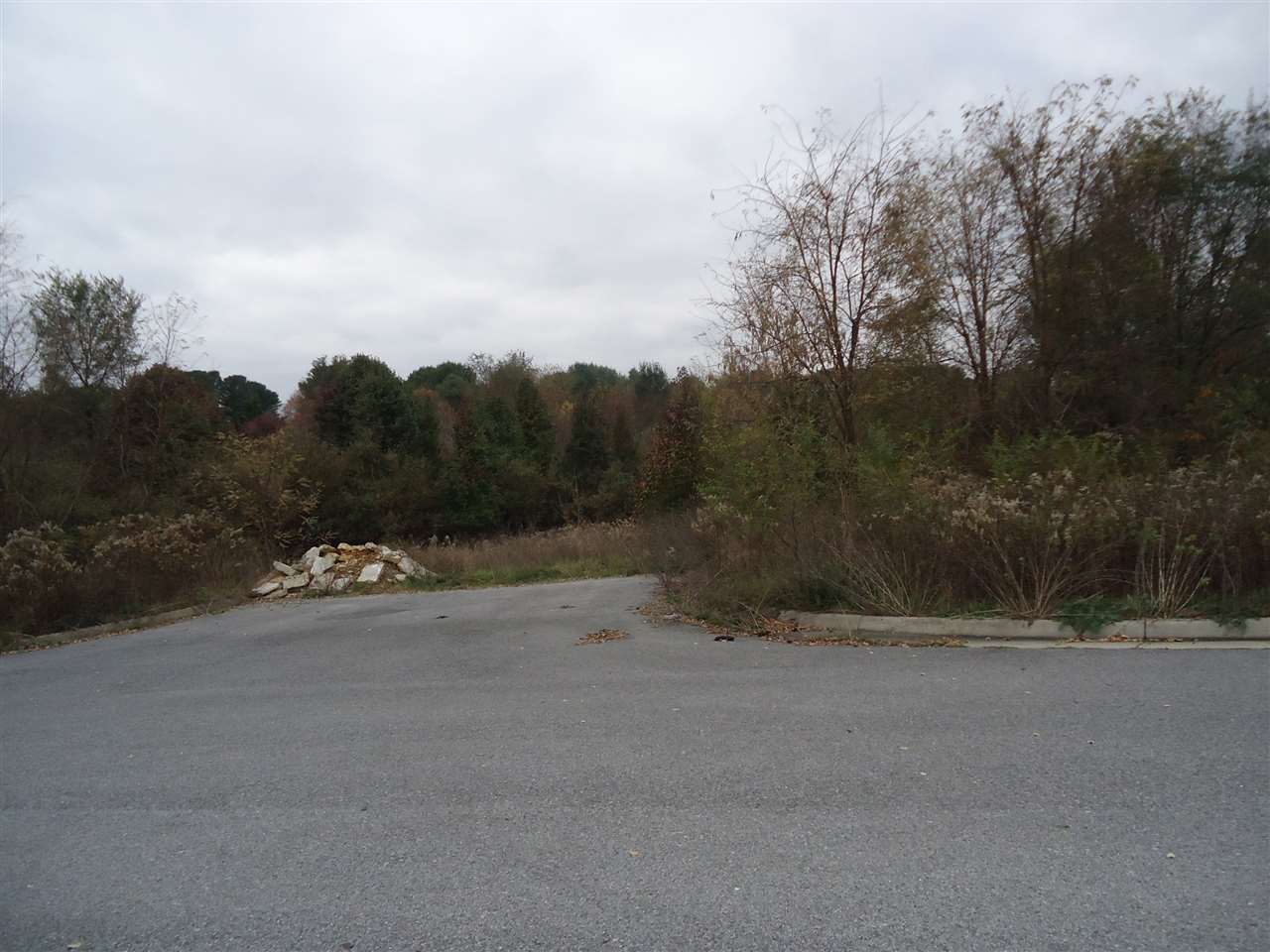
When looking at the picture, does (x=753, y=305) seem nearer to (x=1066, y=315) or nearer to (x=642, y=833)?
(x=1066, y=315)

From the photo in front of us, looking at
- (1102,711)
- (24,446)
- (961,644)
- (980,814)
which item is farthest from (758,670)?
(24,446)

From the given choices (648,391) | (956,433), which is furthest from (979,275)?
(648,391)

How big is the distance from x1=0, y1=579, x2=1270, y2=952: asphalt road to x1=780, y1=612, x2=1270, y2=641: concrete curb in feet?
2.35

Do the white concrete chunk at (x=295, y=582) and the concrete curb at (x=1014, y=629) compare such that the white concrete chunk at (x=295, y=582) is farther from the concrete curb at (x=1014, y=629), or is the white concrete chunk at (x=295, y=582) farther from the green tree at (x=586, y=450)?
the green tree at (x=586, y=450)

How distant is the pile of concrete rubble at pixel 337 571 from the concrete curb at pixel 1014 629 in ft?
39.5

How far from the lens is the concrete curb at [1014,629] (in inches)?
316

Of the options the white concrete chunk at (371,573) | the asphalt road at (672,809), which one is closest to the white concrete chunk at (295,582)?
the white concrete chunk at (371,573)

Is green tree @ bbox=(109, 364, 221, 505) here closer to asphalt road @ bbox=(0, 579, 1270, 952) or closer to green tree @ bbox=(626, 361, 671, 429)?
asphalt road @ bbox=(0, 579, 1270, 952)

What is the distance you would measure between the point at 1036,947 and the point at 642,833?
71.1 inches

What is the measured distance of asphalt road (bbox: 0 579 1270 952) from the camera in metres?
3.51

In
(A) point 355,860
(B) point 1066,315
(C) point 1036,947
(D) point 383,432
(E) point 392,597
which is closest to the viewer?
(C) point 1036,947

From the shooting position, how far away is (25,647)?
12.8m

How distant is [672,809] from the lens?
181 inches

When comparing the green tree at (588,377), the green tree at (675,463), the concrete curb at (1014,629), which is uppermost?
the green tree at (588,377)
